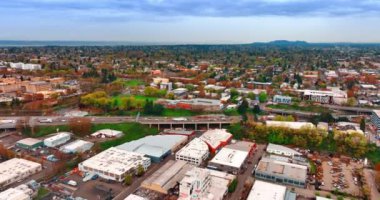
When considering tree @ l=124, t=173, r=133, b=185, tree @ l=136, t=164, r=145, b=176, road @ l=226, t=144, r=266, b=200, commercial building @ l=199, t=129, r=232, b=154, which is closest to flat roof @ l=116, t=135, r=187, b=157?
tree @ l=136, t=164, r=145, b=176

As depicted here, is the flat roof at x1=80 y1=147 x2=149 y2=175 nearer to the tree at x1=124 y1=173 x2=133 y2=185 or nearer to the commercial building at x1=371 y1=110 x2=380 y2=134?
the tree at x1=124 y1=173 x2=133 y2=185

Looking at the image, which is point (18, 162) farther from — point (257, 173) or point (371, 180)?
point (371, 180)

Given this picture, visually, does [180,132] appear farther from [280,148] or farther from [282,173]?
[282,173]

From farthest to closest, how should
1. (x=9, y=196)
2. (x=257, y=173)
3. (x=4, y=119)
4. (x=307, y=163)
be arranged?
1. (x=4, y=119)
2. (x=307, y=163)
3. (x=257, y=173)
4. (x=9, y=196)

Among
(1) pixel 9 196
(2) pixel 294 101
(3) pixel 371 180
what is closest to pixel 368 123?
(2) pixel 294 101

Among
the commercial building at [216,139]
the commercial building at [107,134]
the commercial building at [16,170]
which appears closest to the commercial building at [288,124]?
the commercial building at [216,139]

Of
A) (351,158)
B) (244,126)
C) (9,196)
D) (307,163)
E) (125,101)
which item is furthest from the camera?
(125,101)

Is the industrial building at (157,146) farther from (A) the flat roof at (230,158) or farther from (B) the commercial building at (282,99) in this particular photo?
(B) the commercial building at (282,99)
